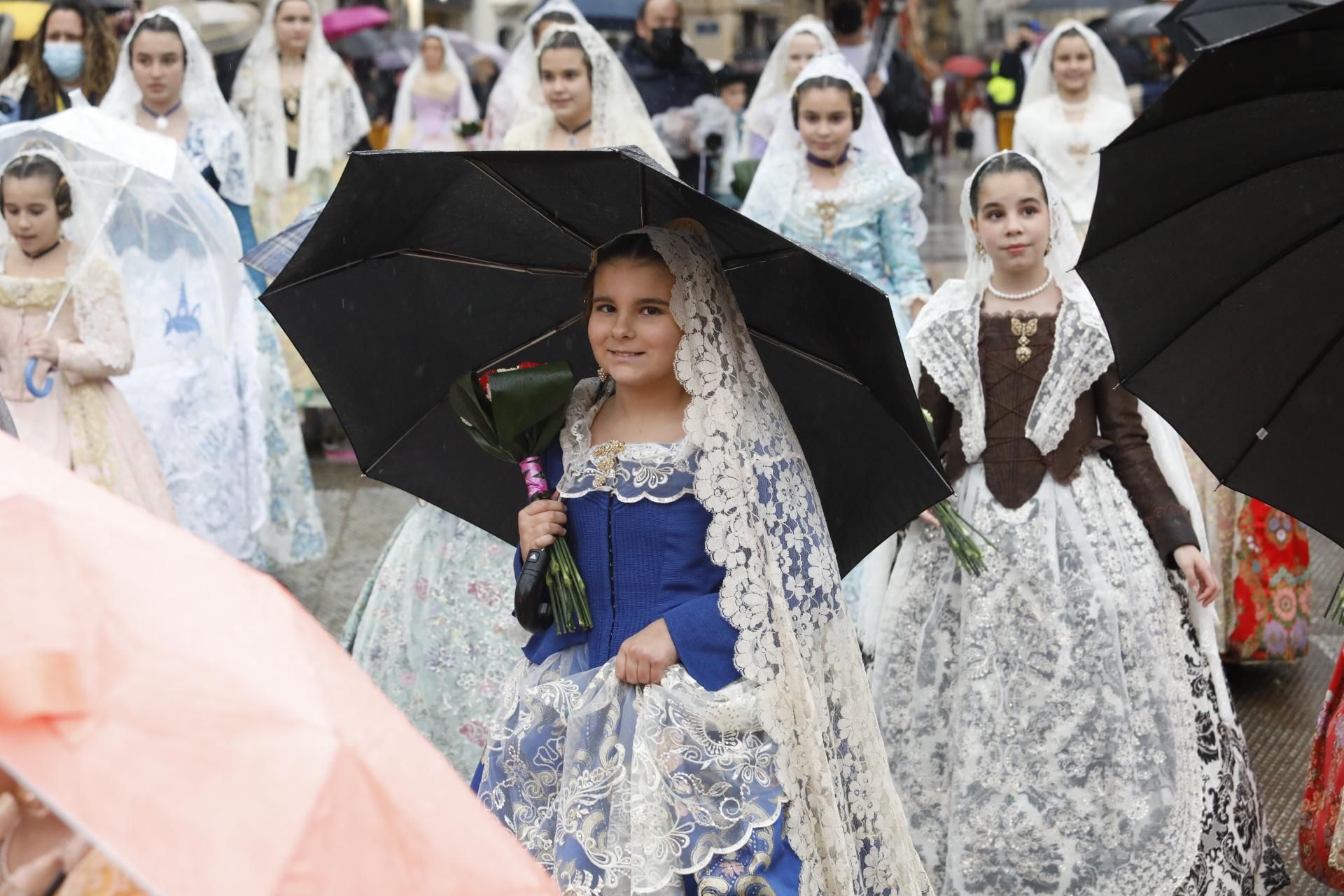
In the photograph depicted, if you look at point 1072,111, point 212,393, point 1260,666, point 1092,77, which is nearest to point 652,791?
point 1260,666

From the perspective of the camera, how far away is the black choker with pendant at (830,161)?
714 cm

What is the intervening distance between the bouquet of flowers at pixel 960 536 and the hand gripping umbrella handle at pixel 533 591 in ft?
4.21

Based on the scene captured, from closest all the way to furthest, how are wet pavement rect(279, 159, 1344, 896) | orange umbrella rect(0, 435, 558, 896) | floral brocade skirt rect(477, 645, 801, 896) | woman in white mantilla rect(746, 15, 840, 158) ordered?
1. orange umbrella rect(0, 435, 558, 896)
2. floral brocade skirt rect(477, 645, 801, 896)
3. wet pavement rect(279, 159, 1344, 896)
4. woman in white mantilla rect(746, 15, 840, 158)

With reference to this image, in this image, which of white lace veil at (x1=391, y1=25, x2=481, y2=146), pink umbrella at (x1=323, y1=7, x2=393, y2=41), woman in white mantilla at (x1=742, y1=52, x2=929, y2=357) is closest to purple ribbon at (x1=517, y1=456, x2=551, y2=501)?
woman in white mantilla at (x1=742, y1=52, x2=929, y2=357)

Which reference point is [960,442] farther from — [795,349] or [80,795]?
[80,795]

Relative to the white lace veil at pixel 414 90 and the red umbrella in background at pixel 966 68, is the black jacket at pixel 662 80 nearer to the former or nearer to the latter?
the white lace veil at pixel 414 90

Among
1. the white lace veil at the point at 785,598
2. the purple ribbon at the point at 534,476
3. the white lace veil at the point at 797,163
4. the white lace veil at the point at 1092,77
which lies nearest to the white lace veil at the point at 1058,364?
the white lace veil at the point at 785,598

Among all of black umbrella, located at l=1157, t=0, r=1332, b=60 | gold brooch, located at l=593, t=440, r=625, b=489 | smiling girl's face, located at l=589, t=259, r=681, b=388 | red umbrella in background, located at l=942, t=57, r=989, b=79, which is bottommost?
red umbrella in background, located at l=942, t=57, r=989, b=79

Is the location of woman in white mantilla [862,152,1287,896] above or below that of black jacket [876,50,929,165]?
below

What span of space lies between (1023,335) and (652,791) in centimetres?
204

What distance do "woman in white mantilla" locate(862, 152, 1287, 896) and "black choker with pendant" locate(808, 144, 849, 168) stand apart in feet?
7.59

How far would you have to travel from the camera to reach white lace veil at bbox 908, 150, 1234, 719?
4.65m

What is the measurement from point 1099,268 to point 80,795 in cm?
250

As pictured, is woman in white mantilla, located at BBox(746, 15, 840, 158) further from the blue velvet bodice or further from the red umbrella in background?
the red umbrella in background
